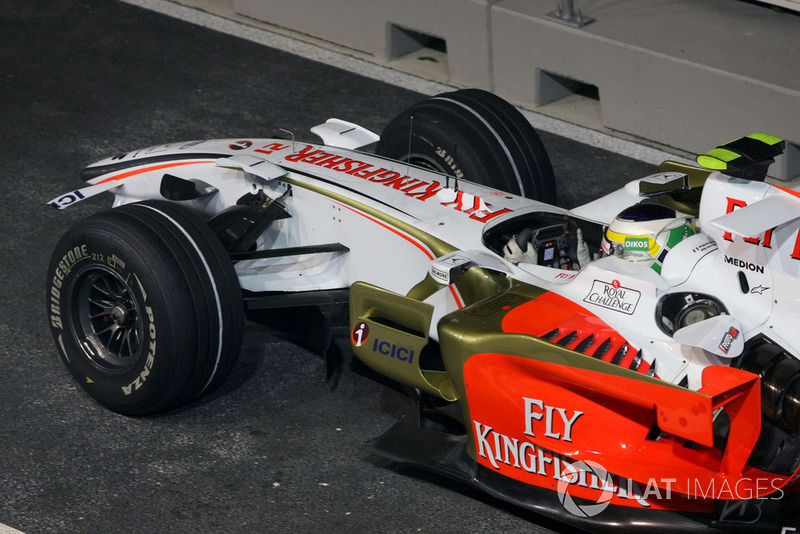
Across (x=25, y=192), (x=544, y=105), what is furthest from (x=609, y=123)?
(x=25, y=192)

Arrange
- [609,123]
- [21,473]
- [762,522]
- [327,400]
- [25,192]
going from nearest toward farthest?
[762,522] → [21,473] → [327,400] → [25,192] → [609,123]

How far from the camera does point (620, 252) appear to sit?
4832mm

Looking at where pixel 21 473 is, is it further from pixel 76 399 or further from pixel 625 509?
pixel 625 509

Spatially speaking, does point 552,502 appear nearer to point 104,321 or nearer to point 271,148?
point 104,321

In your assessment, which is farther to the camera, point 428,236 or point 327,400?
point 327,400

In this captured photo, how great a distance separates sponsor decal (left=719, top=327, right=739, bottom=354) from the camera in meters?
4.25

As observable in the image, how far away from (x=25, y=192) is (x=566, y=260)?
3701mm

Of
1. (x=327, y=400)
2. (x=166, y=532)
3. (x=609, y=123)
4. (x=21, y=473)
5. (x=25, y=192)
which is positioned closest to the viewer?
(x=166, y=532)

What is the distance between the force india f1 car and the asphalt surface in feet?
0.63

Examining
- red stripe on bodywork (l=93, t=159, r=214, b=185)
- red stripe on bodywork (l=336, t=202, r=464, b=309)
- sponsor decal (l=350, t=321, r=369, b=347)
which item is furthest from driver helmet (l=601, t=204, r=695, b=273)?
red stripe on bodywork (l=93, t=159, r=214, b=185)

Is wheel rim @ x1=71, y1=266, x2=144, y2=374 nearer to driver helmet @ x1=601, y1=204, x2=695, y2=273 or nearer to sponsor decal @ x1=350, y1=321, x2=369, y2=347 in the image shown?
sponsor decal @ x1=350, y1=321, x2=369, y2=347

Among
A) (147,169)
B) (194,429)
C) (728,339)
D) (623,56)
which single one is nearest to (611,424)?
(728,339)

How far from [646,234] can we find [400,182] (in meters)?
1.25

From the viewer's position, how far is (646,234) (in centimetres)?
476
